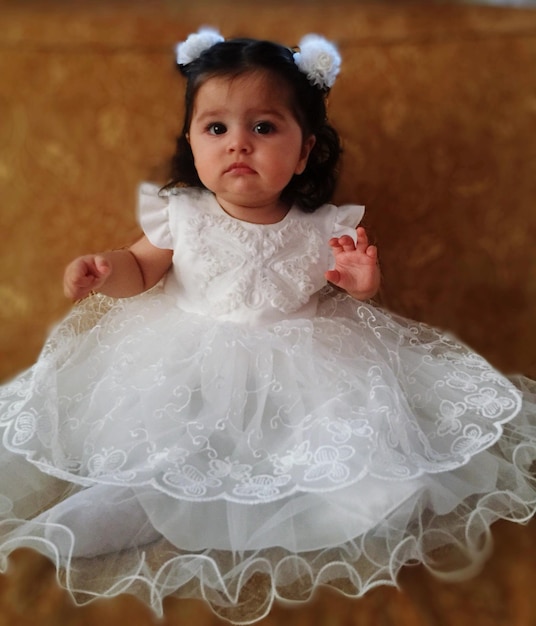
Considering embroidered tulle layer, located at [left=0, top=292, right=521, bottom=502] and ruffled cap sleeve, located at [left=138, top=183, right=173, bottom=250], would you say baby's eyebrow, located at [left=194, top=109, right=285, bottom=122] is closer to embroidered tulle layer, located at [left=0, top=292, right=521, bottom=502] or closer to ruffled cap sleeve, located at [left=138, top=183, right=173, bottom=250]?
ruffled cap sleeve, located at [left=138, top=183, right=173, bottom=250]

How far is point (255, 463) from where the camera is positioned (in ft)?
2.39

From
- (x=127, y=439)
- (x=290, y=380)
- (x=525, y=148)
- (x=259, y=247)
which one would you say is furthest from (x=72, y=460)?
(x=525, y=148)

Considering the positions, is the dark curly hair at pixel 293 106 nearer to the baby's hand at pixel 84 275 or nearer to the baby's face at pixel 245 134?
the baby's face at pixel 245 134

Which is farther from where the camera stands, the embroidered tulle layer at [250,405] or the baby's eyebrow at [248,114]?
the baby's eyebrow at [248,114]

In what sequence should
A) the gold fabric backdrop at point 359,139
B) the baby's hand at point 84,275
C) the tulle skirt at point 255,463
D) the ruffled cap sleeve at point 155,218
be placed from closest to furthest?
the tulle skirt at point 255,463, the baby's hand at point 84,275, the ruffled cap sleeve at point 155,218, the gold fabric backdrop at point 359,139

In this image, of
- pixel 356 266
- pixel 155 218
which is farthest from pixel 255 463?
pixel 155 218

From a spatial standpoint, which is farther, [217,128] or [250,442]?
[217,128]

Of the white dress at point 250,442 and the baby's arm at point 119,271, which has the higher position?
the baby's arm at point 119,271

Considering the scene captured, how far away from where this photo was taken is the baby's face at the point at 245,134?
0.91 m

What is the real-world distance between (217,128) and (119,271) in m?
0.25

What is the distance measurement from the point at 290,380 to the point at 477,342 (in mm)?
457

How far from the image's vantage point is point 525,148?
3.58 ft

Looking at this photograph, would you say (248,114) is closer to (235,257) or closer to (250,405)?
(235,257)

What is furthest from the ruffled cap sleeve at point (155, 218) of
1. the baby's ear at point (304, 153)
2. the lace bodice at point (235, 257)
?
the baby's ear at point (304, 153)
